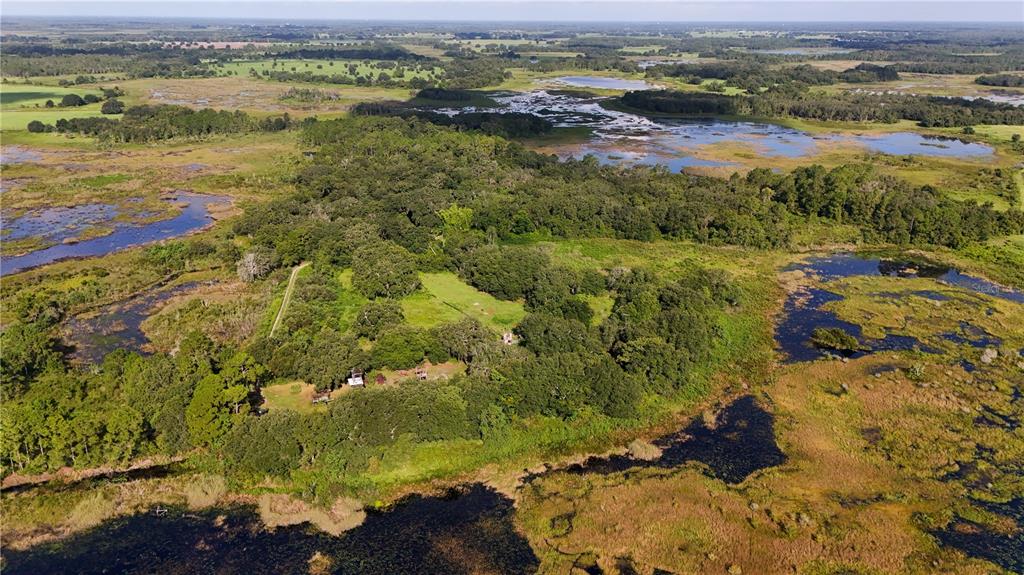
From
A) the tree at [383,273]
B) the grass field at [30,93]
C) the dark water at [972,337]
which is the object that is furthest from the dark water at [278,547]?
the grass field at [30,93]

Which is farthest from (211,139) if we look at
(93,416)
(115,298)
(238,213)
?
(93,416)

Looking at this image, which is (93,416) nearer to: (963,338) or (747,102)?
(963,338)

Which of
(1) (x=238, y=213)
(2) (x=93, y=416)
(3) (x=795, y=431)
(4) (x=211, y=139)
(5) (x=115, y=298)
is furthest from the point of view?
(4) (x=211, y=139)

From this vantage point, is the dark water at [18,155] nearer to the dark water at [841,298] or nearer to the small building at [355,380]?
the small building at [355,380]

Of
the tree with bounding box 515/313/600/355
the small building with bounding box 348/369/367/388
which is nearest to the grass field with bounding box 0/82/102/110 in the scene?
the small building with bounding box 348/369/367/388

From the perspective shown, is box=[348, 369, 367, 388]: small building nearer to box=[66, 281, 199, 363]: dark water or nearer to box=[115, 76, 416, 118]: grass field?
box=[66, 281, 199, 363]: dark water
